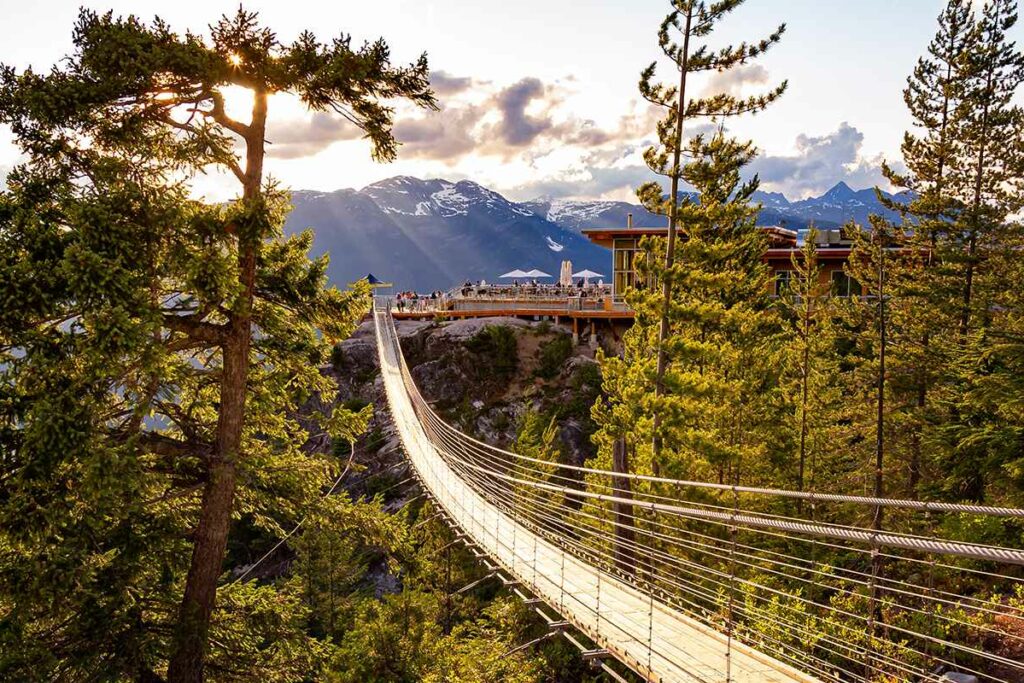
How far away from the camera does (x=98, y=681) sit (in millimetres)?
6094

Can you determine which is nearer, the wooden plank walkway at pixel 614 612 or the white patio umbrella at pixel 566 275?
the wooden plank walkway at pixel 614 612

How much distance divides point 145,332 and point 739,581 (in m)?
5.39

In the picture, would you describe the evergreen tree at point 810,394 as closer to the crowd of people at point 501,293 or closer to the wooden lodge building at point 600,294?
the wooden lodge building at point 600,294

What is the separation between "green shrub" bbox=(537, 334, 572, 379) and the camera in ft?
84.1

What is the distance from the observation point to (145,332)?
5.80m

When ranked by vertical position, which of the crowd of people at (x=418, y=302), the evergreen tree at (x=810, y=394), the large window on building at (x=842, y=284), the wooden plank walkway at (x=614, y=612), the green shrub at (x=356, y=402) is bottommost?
the green shrub at (x=356, y=402)

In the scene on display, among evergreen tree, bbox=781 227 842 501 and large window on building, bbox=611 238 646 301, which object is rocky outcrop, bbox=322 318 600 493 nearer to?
large window on building, bbox=611 238 646 301

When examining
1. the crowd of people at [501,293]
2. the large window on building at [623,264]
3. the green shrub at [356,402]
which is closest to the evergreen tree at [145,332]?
the green shrub at [356,402]

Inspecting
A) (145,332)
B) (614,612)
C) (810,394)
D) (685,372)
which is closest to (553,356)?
(810,394)

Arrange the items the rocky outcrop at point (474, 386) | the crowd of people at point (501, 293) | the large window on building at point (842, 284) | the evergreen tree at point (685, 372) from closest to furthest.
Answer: the evergreen tree at point (685, 372) < the rocky outcrop at point (474, 386) < the large window on building at point (842, 284) < the crowd of people at point (501, 293)

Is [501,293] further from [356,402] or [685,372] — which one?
[685,372]

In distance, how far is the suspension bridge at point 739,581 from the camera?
4164 mm

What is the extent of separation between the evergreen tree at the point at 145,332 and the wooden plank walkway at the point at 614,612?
2.89 metres

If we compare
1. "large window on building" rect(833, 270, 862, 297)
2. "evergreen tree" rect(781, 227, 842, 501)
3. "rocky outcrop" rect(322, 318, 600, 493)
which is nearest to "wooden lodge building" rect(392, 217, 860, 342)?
"large window on building" rect(833, 270, 862, 297)
